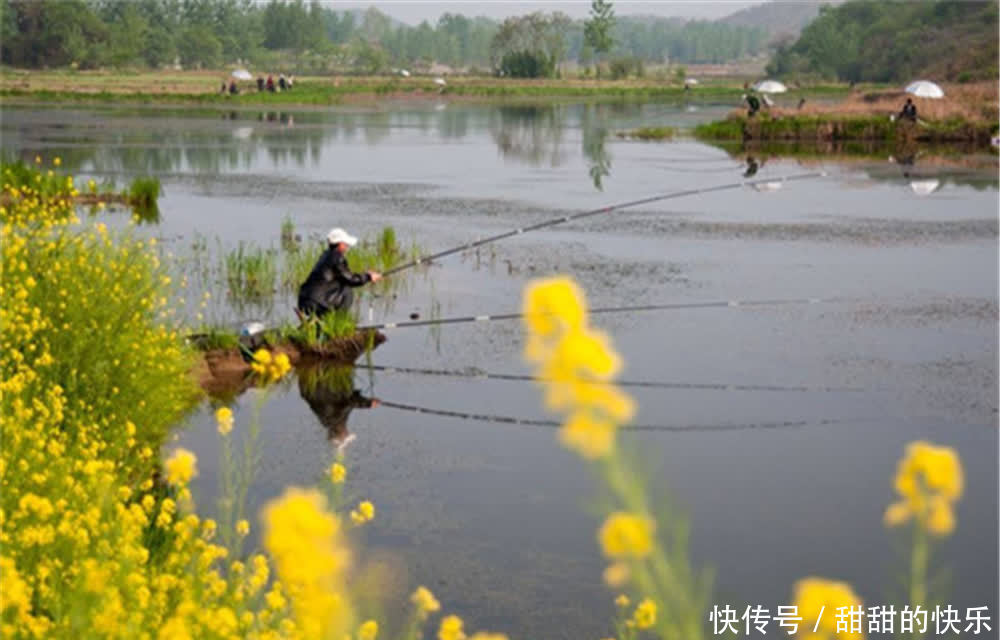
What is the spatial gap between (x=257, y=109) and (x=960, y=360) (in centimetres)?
5190

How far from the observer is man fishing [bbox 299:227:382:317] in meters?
13.1

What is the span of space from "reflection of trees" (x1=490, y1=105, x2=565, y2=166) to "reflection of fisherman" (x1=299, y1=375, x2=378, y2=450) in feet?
78.1

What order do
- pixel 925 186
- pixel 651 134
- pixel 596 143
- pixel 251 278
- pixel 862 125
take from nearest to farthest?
pixel 251 278, pixel 925 186, pixel 596 143, pixel 862 125, pixel 651 134

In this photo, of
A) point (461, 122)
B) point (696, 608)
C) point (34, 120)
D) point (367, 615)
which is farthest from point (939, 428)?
point (461, 122)

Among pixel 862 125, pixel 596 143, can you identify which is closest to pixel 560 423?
pixel 596 143

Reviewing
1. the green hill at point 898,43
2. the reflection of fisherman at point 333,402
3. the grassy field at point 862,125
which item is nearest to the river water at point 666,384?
the reflection of fisherman at point 333,402

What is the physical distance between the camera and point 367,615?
7281mm

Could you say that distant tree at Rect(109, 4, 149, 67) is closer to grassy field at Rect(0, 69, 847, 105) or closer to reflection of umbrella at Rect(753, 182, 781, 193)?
grassy field at Rect(0, 69, 847, 105)

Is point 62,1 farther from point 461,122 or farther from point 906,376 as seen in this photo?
point 906,376

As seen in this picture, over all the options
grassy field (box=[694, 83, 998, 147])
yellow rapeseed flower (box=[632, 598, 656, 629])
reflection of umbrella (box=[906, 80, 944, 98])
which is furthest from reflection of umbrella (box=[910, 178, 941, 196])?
yellow rapeseed flower (box=[632, 598, 656, 629])

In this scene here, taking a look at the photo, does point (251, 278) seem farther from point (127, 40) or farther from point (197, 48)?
point (197, 48)

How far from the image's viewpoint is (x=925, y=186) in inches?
1201

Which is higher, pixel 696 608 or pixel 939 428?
pixel 696 608

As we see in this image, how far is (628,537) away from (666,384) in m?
9.99
